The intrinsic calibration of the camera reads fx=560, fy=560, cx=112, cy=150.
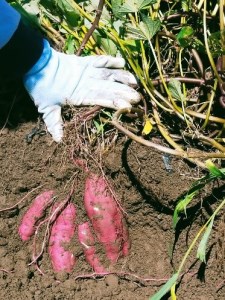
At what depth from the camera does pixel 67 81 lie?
1.78 meters

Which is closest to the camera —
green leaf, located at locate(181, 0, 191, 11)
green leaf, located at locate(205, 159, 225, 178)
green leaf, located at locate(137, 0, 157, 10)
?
green leaf, located at locate(205, 159, 225, 178)

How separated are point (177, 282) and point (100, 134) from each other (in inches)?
20.3

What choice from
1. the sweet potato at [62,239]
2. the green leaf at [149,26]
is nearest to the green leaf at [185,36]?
the green leaf at [149,26]

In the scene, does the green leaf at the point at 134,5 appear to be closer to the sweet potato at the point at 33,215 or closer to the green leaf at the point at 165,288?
the sweet potato at the point at 33,215

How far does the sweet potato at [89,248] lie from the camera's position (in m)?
1.75

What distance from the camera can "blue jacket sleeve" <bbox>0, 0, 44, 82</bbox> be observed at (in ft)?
5.36

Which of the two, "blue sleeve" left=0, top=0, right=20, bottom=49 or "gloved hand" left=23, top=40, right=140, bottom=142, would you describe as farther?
"gloved hand" left=23, top=40, right=140, bottom=142

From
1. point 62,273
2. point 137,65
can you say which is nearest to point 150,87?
point 137,65

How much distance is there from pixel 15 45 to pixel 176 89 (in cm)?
50

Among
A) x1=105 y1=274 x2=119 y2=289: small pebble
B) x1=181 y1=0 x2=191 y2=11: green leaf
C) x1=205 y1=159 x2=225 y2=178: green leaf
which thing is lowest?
x1=105 y1=274 x2=119 y2=289: small pebble

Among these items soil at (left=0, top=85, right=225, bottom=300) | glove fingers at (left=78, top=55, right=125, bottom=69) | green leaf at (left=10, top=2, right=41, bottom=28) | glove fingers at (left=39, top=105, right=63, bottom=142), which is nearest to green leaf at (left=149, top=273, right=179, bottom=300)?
soil at (left=0, top=85, right=225, bottom=300)

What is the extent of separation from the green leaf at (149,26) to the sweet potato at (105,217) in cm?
46

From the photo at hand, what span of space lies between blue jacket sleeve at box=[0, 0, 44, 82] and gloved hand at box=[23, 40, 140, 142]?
0.03 metres

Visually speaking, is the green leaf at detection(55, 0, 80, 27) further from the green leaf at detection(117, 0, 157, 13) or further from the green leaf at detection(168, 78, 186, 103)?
the green leaf at detection(168, 78, 186, 103)
